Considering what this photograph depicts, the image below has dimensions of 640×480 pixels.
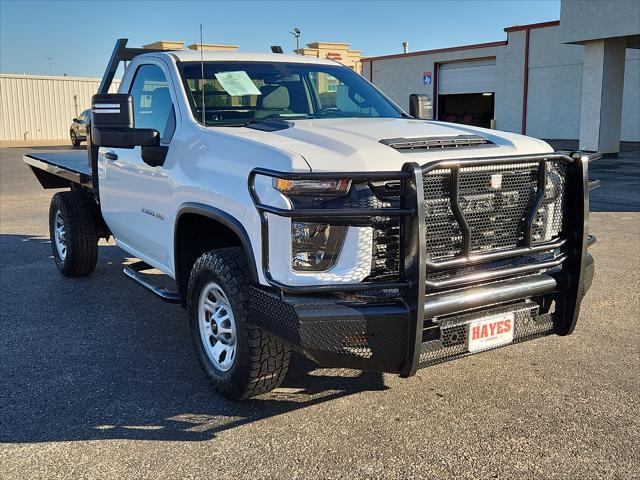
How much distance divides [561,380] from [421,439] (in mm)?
1243

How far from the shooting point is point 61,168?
6883 mm

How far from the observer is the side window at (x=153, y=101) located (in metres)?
4.77

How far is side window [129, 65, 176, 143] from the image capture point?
15.7 ft

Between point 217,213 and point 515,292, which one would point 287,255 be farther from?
point 515,292

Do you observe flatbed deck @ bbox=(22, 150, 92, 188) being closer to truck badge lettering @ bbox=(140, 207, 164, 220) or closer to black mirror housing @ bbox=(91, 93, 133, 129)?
truck badge lettering @ bbox=(140, 207, 164, 220)

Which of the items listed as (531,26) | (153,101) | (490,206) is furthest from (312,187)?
(531,26)

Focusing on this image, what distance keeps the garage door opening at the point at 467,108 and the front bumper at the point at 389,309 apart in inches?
1378

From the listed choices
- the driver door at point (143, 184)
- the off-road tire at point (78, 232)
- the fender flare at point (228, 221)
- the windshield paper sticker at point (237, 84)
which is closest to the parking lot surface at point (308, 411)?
the driver door at point (143, 184)

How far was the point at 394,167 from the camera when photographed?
338 centimetres

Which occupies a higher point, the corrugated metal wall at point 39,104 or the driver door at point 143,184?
the corrugated metal wall at point 39,104

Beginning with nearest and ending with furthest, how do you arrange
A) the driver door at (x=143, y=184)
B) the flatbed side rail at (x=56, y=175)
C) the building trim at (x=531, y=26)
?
the driver door at (x=143, y=184), the flatbed side rail at (x=56, y=175), the building trim at (x=531, y=26)

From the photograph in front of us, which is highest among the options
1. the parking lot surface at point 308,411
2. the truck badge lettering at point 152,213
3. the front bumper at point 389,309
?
the truck badge lettering at point 152,213

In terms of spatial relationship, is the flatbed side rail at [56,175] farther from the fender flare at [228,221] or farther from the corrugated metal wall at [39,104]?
the corrugated metal wall at [39,104]

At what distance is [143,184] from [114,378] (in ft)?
4.73
